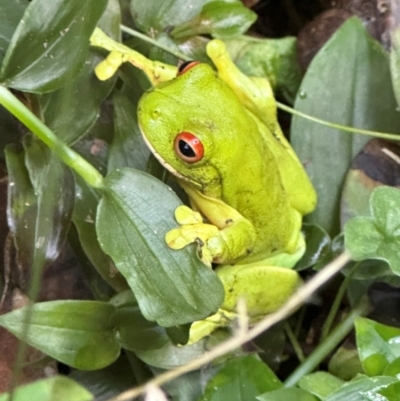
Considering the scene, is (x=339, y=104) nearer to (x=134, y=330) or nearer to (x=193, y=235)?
(x=193, y=235)

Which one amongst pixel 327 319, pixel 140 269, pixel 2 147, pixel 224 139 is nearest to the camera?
pixel 140 269

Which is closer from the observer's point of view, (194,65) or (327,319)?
(194,65)

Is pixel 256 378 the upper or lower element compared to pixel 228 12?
lower

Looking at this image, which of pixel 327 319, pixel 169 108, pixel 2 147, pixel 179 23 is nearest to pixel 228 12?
pixel 179 23

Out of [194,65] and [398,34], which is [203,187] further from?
[398,34]

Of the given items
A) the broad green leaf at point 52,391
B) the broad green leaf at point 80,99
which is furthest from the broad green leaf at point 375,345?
the broad green leaf at point 80,99

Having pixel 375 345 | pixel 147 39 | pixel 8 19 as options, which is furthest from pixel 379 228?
pixel 8 19

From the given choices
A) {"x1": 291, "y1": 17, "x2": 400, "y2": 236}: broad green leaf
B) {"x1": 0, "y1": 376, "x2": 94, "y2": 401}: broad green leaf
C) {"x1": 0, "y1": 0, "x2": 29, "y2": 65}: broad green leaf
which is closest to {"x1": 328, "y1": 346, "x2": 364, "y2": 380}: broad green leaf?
{"x1": 291, "y1": 17, "x2": 400, "y2": 236}: broad green leaf
